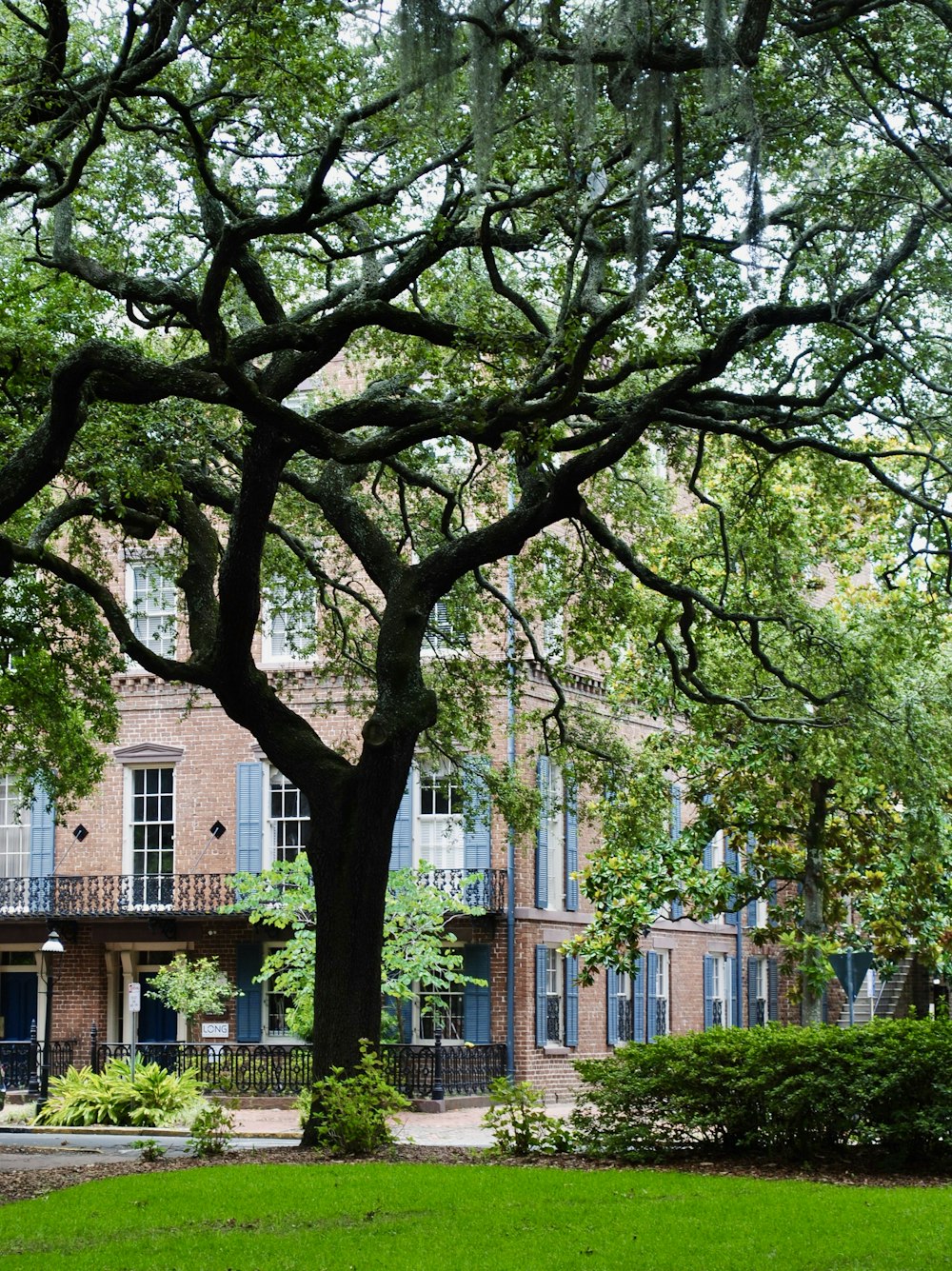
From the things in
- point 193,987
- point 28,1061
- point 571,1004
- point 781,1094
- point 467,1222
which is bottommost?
point 28,1061

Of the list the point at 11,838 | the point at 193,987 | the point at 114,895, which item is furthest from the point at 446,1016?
the point at 11,838

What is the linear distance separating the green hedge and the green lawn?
138cm

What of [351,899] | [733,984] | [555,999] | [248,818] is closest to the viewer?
[351,899]

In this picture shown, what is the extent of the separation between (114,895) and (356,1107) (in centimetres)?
1762

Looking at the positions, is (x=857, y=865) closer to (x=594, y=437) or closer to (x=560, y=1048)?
(x=560, y=1048)

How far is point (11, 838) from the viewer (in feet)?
105

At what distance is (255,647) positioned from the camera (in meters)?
31.2

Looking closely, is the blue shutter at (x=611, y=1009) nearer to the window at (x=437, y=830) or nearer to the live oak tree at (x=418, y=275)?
the window at (x=437, y=830)

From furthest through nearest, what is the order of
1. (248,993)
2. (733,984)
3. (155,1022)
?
(733,984)
(155,1022)
(248,993)

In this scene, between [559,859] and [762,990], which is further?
[762,990]

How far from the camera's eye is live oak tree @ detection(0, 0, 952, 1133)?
1132cm

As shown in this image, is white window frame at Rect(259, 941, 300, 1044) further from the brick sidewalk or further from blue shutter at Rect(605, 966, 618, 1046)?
blue shutter at Rect(605, 966, 618, 1046)

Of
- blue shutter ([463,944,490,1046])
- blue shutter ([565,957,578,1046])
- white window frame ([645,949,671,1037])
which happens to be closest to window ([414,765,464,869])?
blue shutter ([463,944,490,1046])

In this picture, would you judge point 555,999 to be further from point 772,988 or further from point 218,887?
point 772,988
